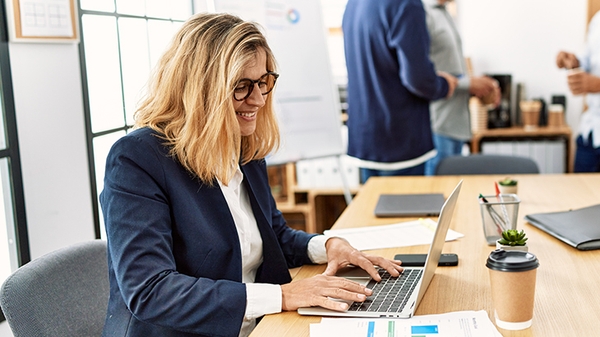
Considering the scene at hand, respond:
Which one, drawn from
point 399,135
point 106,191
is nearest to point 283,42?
point 399,135

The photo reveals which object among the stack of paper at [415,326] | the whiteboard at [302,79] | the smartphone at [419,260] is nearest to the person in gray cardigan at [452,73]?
the whiteboard at [302,79]

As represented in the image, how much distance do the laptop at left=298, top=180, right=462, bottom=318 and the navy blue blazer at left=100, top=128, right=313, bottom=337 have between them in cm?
19

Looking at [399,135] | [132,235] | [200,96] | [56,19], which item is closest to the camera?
[132,235]

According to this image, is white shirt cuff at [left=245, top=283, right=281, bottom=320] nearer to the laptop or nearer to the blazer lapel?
the laptop

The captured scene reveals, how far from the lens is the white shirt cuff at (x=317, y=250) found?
160cm

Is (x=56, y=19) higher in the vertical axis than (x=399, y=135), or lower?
higher

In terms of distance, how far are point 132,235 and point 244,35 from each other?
49 centimetres

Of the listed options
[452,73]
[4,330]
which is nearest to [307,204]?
[452,73]

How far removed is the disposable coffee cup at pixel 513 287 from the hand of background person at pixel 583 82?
7.78 ft

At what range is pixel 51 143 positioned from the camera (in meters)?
2.02

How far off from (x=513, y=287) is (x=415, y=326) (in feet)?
0.59

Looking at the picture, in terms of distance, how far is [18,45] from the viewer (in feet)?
6.14

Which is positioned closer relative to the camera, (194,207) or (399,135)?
(194,207)

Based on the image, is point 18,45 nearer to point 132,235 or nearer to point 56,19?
point 56,19
